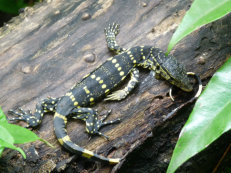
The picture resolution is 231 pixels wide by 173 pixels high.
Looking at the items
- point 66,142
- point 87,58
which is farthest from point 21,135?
point 87,58

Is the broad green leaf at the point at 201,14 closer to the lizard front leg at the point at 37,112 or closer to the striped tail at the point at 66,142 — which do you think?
the striped tail at the point at 66,142

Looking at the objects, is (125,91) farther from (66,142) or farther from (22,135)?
(22,135)

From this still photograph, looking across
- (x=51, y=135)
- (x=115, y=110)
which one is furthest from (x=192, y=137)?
(x=51, y=135)

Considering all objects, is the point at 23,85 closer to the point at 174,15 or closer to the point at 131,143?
the point at 131,143

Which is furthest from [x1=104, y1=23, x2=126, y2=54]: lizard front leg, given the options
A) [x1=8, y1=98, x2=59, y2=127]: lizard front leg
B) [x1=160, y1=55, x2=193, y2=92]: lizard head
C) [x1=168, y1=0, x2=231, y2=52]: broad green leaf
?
[x1=168, y1=0, x2=231, y2=52]: broad green leaf

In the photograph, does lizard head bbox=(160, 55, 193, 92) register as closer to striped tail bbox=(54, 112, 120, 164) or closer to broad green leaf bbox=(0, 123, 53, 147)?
striped tail bbox=(54, 112, 120, 164)

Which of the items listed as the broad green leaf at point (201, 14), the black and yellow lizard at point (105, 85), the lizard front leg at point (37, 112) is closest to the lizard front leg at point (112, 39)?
the black and yellow lizard at point (105, 85)
